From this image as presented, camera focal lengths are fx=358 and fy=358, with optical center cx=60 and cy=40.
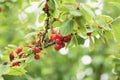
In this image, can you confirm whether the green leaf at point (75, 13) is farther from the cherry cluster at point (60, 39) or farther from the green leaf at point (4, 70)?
the green leaf at point (4, 70)

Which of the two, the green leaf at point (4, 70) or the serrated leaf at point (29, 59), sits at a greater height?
the serrated leaf at point (29, 59)

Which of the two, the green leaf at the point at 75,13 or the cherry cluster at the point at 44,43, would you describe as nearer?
the green leaf at the point at 75,13

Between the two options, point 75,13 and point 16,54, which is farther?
point 16,54

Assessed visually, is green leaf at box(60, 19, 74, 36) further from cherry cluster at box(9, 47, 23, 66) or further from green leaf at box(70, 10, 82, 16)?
cherry cluster at box(9, 47, 23, 66)

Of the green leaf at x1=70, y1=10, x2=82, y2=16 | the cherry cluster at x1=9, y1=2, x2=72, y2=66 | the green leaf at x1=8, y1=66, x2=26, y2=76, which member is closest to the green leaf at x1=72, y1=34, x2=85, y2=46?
the cherry cluster at x1=9, y1=2, x2=72, y2=66

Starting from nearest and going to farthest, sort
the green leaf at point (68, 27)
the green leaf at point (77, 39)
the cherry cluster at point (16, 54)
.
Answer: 1. the green leaf at point (68, 27)
2. the green leaf at point (77, 39)
3. the cherry cluster at point (16, 54)

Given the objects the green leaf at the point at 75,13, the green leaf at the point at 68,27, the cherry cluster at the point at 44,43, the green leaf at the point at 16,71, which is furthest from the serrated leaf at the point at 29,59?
the green leaf at the point at 75,13

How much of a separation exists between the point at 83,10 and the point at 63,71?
11.2ft

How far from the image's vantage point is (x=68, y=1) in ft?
6.21

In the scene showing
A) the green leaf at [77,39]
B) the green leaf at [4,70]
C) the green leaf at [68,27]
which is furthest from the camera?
the green leaf at [77,39]

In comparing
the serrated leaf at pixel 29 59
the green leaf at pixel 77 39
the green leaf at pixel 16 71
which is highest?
the green leaf at pixel 77 39

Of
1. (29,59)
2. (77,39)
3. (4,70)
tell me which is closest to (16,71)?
(4,70)

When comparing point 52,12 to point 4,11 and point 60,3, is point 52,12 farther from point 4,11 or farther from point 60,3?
point 4,11

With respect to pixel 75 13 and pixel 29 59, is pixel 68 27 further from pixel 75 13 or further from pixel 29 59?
pixel 29 59
